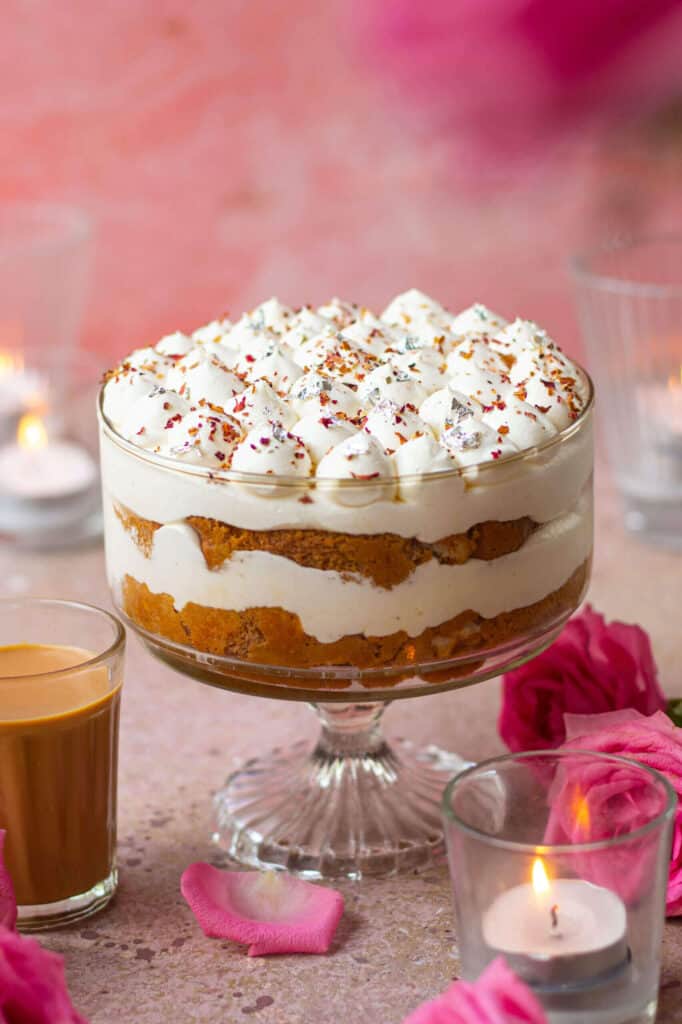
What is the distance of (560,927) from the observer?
85cm

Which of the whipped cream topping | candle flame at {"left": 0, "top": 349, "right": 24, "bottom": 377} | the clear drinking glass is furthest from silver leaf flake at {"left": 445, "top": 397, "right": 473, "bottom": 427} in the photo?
candle flame at {"left": 0, "top": 349, "right": 24, "bottom": 377}

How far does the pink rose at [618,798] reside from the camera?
2.78ft

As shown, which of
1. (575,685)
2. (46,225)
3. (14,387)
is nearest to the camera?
(575,685)

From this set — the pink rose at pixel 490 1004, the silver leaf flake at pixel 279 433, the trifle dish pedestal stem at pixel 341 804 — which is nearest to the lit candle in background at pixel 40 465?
the trifle dish pedestal stem at pixel 341 804

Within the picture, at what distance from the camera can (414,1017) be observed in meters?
0.83

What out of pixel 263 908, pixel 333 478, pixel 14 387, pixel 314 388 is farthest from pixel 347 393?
pixel 14 387

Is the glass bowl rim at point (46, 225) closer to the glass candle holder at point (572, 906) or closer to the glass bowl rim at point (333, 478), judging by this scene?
the glass bowl rim at point (333, 478)

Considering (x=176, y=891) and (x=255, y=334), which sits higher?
(x=255, y=334)

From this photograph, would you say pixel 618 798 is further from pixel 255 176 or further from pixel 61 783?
pixel 255 176

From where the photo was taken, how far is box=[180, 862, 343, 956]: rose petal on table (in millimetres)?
1002

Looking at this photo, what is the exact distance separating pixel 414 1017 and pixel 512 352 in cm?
52

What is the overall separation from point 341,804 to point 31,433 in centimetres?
76

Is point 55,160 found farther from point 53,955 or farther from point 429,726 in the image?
point 53,955

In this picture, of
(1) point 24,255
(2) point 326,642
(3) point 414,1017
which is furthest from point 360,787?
(1) point 24,255
